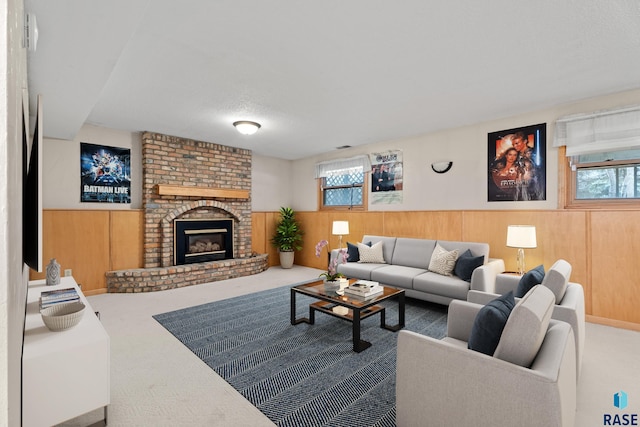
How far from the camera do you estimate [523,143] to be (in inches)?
160

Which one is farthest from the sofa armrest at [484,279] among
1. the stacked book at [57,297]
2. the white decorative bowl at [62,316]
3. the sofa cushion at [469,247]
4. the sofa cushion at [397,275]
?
the stacked book at [57,297]

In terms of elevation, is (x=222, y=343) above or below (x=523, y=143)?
below

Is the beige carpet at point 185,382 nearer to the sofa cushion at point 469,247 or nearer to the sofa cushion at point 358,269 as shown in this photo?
the sofa cushion at point 469,247

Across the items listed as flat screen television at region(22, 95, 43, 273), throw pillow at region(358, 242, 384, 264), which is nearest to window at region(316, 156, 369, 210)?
throw pillow at region(358, 242, 384, 264)

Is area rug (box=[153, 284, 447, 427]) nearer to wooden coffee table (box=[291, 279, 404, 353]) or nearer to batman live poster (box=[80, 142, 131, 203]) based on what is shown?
wooden coffee table (box=[291, 279, 404, 353])

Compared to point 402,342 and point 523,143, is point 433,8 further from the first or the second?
point 523,143

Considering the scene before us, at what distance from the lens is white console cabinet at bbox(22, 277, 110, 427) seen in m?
1.54

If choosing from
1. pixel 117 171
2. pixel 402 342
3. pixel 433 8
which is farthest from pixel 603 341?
pixel 117 171

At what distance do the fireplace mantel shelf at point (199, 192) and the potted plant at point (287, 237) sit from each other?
106 cm

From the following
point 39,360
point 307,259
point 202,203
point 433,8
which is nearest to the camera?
point 39,360

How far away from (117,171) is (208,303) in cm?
274

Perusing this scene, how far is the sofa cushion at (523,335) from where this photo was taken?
1.38m

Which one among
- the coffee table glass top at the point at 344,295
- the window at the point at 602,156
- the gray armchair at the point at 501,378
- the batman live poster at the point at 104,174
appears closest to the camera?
the gray armchair at the point at 501,378

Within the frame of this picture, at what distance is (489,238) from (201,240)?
4.91 m
